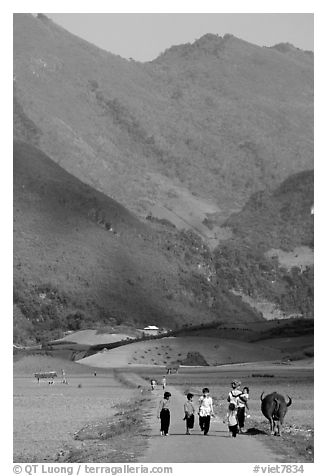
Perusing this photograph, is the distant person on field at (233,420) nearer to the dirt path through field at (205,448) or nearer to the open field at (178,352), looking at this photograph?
the dirt path through field at (205,448)

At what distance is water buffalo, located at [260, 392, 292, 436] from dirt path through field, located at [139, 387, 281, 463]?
115 centimetres

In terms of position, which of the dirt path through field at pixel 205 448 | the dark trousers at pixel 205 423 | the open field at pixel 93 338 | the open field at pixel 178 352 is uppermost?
the open field at pixel 93 338

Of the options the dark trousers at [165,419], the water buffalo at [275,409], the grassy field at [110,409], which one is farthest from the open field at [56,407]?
the water buffalo at [275,409]

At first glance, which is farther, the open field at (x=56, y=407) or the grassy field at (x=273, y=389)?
the open field at (x=56, y=407)

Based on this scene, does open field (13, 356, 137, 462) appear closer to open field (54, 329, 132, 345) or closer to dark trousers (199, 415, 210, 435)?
dark trousers (199, 415, 210, 435)

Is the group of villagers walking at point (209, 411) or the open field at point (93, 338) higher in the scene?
the open field at point (93, 338)

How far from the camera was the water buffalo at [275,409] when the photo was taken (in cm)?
3512

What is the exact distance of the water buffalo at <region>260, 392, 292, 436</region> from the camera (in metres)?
35.1

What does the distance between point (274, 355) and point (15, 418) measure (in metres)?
88.8

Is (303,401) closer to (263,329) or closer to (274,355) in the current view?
(274,355)

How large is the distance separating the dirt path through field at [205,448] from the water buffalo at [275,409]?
45.3 inches

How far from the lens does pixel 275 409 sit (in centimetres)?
3566

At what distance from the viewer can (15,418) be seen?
54750 mm

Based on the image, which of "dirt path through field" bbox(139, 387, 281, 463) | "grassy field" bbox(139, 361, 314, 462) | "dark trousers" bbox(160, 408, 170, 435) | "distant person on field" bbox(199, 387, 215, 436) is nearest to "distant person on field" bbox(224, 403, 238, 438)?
"dirt path through field" bbox(139, 387, 281, 463)
